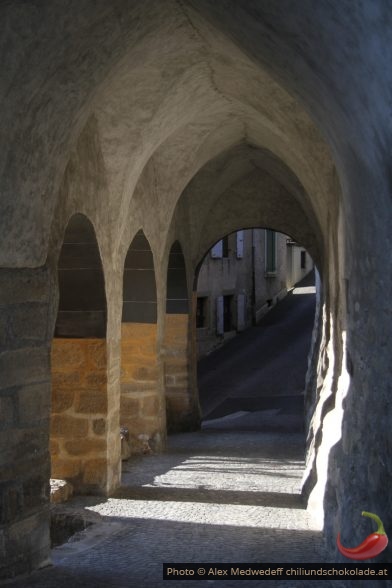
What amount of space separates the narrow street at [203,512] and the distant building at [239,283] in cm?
741

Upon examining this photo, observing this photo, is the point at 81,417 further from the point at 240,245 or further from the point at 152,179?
the point at 240,245

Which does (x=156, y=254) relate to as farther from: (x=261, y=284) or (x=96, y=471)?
(x=261, y=284)

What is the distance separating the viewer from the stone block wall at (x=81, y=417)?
24.1 ft

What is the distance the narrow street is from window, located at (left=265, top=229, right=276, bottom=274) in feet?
43.0

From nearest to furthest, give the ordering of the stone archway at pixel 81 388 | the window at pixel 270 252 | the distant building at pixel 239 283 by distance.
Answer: the stone archway at pixel 81 388
the distant building at pixel 239 283
the window at pixel 270 252

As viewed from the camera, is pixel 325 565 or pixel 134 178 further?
pixel 134 178

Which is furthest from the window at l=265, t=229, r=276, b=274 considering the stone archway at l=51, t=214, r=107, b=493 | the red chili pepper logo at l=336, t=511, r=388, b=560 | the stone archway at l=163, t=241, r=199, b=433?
the red chili pepper logo at l=336, t=511, r=388, b=560

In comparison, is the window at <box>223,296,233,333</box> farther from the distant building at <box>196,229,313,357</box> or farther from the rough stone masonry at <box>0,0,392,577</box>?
the rough stone masonry at <box>0,0,392,577</box>

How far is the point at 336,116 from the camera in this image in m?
3.57

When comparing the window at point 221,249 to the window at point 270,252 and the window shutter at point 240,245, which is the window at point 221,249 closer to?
the window shutter at point 240,245

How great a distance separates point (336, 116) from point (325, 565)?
2.51m

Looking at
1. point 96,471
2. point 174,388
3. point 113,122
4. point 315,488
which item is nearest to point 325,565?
point 315,488

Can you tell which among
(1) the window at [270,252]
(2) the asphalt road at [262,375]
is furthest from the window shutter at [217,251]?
(1) the window at [270,252]

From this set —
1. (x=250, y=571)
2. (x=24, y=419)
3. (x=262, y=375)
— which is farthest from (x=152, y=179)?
(x=262, y=375)
